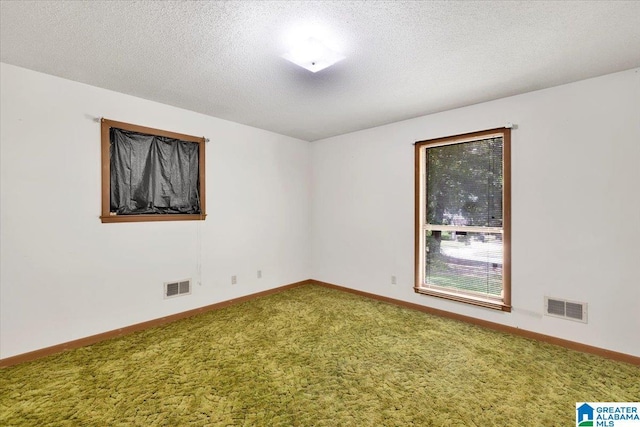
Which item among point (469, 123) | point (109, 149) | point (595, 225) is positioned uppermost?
point (469, 123)

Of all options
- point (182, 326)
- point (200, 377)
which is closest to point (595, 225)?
point (200, 377)

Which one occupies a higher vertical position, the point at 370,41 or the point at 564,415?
the point at 370,41


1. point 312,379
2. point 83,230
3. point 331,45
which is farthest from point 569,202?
point 83,230

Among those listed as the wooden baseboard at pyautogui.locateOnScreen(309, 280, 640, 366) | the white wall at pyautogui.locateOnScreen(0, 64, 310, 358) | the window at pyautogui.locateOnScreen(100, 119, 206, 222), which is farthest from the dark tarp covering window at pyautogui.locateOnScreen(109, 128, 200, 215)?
the wooden baseboard at pyautogui.locateOnScreen(309, 280, 640, 366)

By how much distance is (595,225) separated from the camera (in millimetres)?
2725

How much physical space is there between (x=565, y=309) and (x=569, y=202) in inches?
42.2

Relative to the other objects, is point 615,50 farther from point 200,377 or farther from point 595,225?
point 200,377

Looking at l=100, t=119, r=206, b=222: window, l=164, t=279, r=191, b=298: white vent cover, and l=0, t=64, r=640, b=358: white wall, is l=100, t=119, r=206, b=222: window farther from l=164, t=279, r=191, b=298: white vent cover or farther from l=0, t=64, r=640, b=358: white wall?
l=164, t=279, r=191, b=298: white vent cover

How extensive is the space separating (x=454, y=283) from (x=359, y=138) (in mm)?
2562

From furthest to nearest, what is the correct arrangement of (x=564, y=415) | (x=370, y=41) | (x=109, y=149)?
(x=109, y=149), (x=370, y=41), (x=564, y=415)

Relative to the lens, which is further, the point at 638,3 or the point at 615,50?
the point at 615,50

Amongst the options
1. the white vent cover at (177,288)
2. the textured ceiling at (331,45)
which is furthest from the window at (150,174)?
the white vent cover at (177,288)

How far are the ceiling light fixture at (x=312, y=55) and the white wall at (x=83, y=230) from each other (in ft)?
6.96

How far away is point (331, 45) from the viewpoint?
7.23 feet
